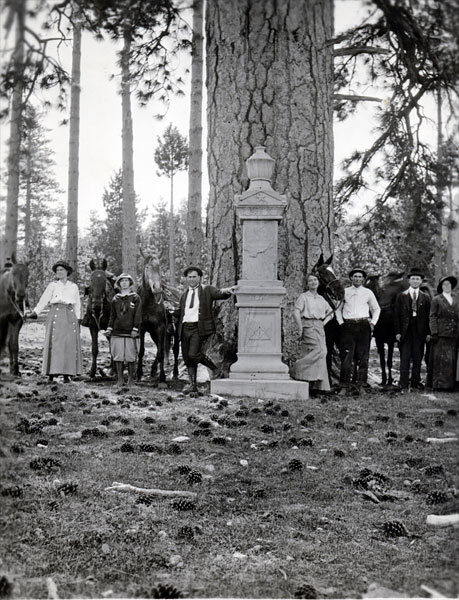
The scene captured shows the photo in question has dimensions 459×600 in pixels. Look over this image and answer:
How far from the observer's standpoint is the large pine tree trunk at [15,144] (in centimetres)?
211

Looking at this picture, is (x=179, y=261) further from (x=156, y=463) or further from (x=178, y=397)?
(x=156, y=463)

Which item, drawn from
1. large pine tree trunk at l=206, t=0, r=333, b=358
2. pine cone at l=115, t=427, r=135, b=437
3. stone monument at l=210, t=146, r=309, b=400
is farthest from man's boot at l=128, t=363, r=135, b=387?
pine cone at l=115, t=427, r=135, b=437

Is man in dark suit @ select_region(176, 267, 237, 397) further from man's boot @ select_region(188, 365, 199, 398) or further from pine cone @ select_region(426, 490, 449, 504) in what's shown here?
pine cone @ select_region(426, 490, 449, 504)

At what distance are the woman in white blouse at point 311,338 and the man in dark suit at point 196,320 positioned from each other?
3.48 feet

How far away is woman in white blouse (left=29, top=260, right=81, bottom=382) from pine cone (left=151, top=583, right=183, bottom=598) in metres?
Result: 7.58

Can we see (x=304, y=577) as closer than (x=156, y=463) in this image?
Yes

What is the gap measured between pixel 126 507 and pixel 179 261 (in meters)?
45.0

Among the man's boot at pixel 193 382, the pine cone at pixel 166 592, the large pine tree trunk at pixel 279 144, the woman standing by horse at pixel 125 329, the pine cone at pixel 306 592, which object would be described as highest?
the large pine tree trunk at pixel 279 144

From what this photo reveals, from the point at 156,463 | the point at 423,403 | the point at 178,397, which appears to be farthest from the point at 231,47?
the point at 156,463

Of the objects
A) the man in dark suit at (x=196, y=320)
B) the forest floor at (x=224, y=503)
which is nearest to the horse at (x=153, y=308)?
the man in dark suit at (x=196, y=320)

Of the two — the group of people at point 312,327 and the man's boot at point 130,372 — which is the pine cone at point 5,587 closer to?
the group of people at point 312,327

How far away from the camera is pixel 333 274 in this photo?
30.4 feet

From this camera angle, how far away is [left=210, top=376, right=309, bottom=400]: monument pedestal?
8211 millimetres

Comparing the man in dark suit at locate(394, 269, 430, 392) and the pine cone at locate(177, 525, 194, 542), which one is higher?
the man in dark suit at locate(394, 269, 430, 392)
